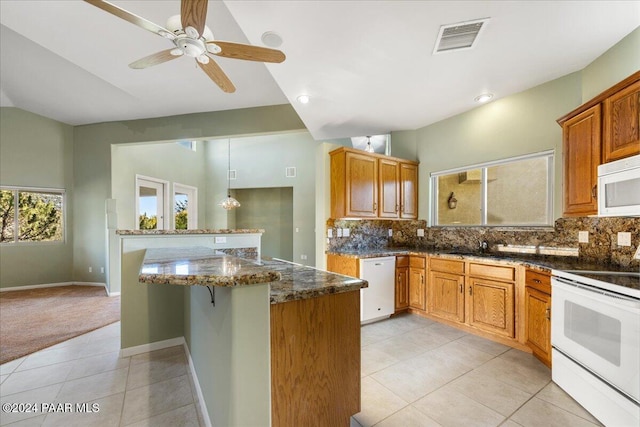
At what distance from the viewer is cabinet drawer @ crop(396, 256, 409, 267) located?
Result: 11.4ft

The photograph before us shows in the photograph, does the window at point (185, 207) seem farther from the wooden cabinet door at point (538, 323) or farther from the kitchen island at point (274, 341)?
the wooden cabinet door at point (538, 323)

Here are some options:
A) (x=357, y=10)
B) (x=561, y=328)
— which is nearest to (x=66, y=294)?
(x=357, y=10)

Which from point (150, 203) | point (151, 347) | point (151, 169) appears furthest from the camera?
point (150, 203)

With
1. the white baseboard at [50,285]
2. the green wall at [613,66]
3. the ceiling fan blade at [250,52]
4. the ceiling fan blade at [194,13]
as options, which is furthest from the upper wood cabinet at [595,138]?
the white baseboard at [50,285]

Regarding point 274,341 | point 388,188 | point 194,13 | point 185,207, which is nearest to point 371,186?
point 388,188

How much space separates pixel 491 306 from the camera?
8.98 ft

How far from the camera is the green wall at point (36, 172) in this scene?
488cm

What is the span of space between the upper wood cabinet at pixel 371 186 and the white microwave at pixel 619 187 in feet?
7.05

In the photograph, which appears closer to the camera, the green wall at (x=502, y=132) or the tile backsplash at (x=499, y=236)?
the tile backsplash at (x=499, y=236)

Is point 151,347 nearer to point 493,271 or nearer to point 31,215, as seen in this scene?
point 493,271

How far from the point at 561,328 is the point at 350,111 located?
2.95 m

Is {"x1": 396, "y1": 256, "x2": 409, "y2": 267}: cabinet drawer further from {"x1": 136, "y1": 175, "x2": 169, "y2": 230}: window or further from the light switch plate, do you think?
{"x1": 136, "y1": 175, "x2": 169, "y2": 230}: window

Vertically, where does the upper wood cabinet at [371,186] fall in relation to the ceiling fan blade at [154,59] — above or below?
Result: below

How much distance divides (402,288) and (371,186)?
4.79 ft
